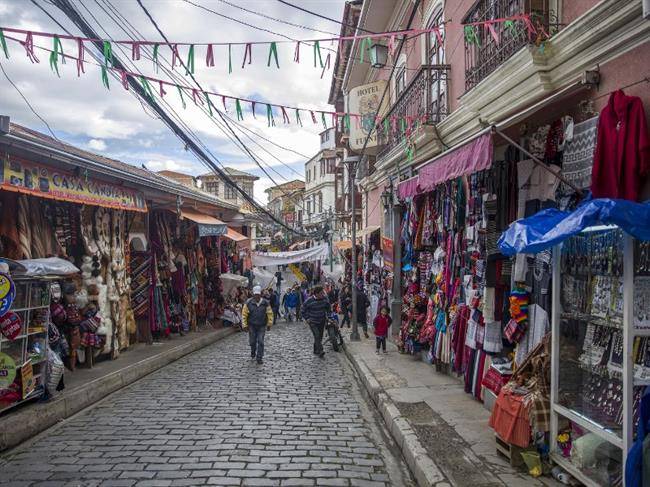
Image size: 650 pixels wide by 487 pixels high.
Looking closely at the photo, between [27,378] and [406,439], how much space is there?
16.5ft

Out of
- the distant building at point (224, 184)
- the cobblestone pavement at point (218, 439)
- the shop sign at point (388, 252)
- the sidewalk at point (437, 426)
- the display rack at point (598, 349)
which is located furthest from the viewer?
the distant building at point (224, 184)

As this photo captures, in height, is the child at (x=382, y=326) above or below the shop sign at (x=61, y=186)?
below

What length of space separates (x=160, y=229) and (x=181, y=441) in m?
9.37

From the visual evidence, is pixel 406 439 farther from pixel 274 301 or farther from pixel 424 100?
pixel 274 301

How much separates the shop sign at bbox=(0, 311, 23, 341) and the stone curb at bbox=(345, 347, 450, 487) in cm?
507

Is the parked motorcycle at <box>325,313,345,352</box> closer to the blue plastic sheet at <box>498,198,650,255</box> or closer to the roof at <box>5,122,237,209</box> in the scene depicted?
the roof at <box>5,122,237,209</box>

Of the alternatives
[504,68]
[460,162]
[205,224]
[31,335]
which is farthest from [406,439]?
[205,224]

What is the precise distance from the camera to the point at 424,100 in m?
11.2

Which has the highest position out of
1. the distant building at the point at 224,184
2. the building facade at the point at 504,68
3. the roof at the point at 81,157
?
the distant building at the point at 224,184

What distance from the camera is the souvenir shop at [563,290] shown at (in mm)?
4086

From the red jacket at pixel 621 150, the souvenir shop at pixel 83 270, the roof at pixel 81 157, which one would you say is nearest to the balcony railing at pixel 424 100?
the red jacket at pixel 621 150

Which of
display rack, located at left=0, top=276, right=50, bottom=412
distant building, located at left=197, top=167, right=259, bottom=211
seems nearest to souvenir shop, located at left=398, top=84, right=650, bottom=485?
display rack, located at left=0, top=276, right=50, bottom=412

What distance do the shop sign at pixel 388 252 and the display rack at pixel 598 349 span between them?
9041 mm

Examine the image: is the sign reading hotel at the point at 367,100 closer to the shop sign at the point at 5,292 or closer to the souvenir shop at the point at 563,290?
the souvenir shop at the point at 563,290
